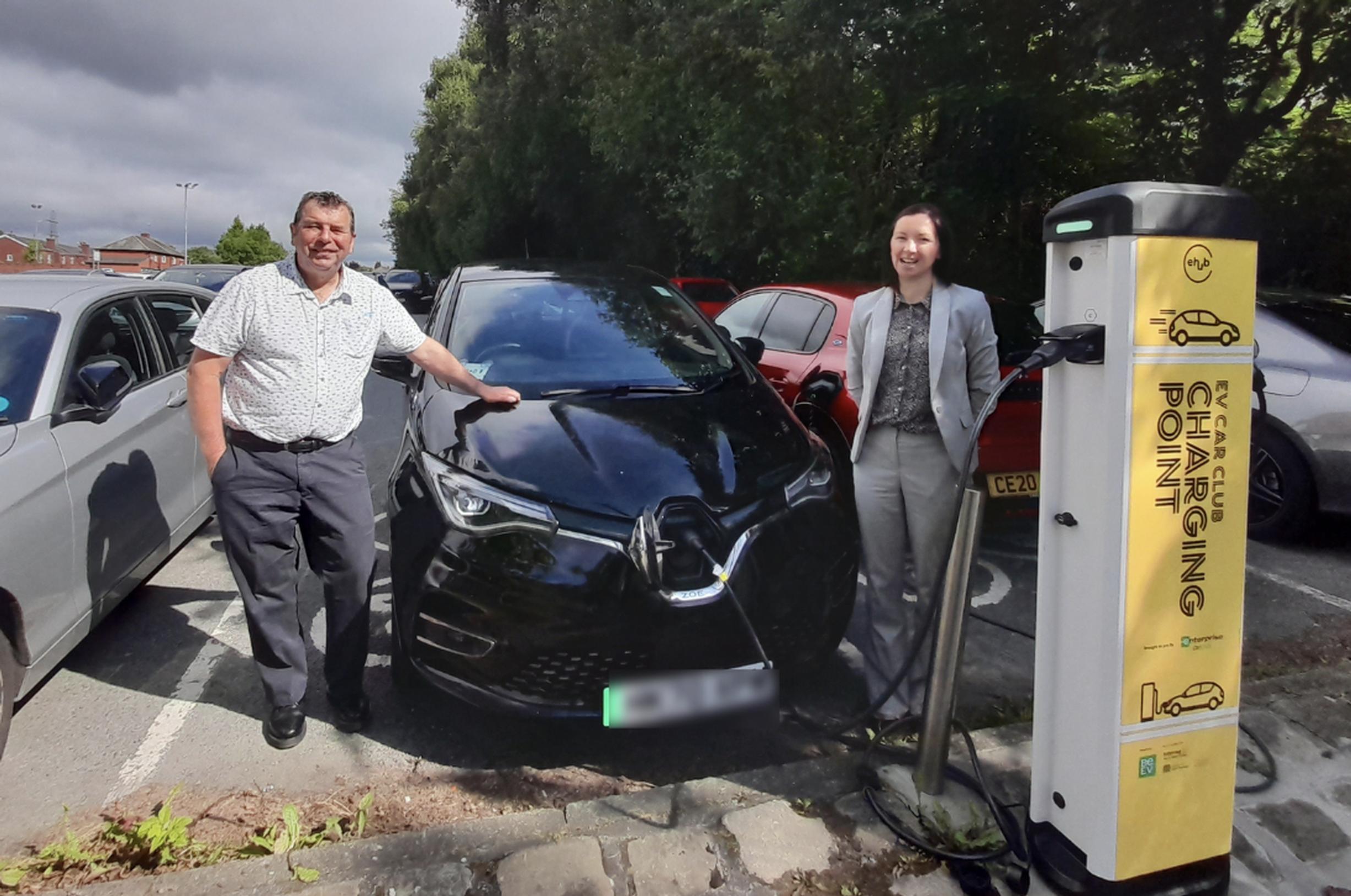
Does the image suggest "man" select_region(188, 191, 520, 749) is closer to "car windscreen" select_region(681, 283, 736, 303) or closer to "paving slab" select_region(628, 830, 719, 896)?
"paving slab" select_region(628, 830, 719, 896)

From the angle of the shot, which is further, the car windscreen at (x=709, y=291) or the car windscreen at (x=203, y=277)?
the car windscreen at (x=203, y=277)

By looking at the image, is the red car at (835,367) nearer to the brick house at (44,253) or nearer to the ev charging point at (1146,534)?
the ev charging point at (1146,534)

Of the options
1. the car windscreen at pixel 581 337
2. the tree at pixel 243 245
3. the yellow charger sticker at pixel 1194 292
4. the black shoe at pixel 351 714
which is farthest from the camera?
the tree at pixel 243 245

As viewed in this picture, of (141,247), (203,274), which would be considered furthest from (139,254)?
(203,274)

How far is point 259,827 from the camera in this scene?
2.62m

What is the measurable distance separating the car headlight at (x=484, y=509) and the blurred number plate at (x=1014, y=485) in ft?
7.45

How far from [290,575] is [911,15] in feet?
31.5

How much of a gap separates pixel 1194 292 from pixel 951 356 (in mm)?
860

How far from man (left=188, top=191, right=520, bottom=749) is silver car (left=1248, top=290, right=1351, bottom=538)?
434cm

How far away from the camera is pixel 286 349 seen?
113 inches

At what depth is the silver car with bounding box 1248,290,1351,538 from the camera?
15.9 ft

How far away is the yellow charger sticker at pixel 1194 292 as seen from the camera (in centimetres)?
203

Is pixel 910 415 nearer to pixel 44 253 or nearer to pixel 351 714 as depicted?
pixel 351 714

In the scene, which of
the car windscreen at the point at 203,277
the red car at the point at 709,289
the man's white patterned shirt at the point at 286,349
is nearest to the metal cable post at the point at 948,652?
the man's white patterned shirt at the point at 286,349
